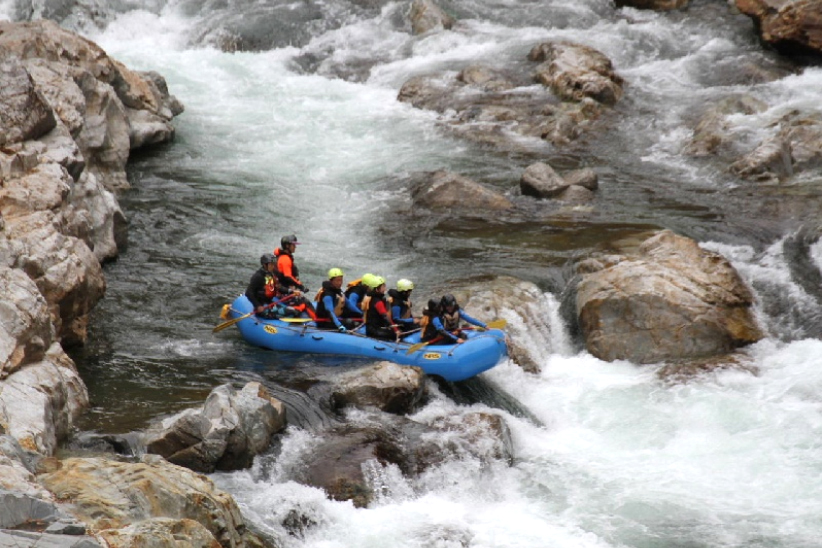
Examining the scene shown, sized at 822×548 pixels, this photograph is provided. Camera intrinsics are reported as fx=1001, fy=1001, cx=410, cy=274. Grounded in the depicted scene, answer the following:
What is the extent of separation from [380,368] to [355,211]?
6536 mm

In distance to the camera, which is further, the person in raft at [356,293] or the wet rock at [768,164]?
the wet rock at [768,164]

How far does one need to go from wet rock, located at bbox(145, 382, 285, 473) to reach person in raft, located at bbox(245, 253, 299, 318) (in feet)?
9.52

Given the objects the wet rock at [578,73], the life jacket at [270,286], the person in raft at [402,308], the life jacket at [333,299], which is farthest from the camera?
the wet rock at [578,73]

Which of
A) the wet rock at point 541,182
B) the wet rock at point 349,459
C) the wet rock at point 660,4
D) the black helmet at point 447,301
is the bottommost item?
the wet rock at point 349,459

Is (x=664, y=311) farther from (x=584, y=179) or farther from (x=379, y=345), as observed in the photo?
(x=584, y=179)

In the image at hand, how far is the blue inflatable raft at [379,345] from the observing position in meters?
11.9

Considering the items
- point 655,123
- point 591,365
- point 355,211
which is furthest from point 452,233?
point 655,123

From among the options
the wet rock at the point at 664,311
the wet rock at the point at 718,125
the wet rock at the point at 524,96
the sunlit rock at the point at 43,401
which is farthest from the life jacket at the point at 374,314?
the wet rock at the point at 718,125

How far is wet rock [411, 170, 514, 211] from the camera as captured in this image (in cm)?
1702

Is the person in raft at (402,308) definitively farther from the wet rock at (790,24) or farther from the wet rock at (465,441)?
the wet rock at (790,24)

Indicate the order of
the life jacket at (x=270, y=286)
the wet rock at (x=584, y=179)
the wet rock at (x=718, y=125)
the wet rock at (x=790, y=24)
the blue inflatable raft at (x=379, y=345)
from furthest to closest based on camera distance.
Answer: the wet rock at (x=790, y=24)
the wet rock at (x=718, y=125)
the wet rock at (x=584, y=179)
the life jacket at (x=270, y=286)
the blue inflatable raft at (x=379, y=345)

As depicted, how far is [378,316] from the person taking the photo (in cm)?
1252

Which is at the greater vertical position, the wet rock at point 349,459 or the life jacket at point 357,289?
the life jacket at point 357,289

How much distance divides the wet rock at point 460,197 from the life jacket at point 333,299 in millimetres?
4486
